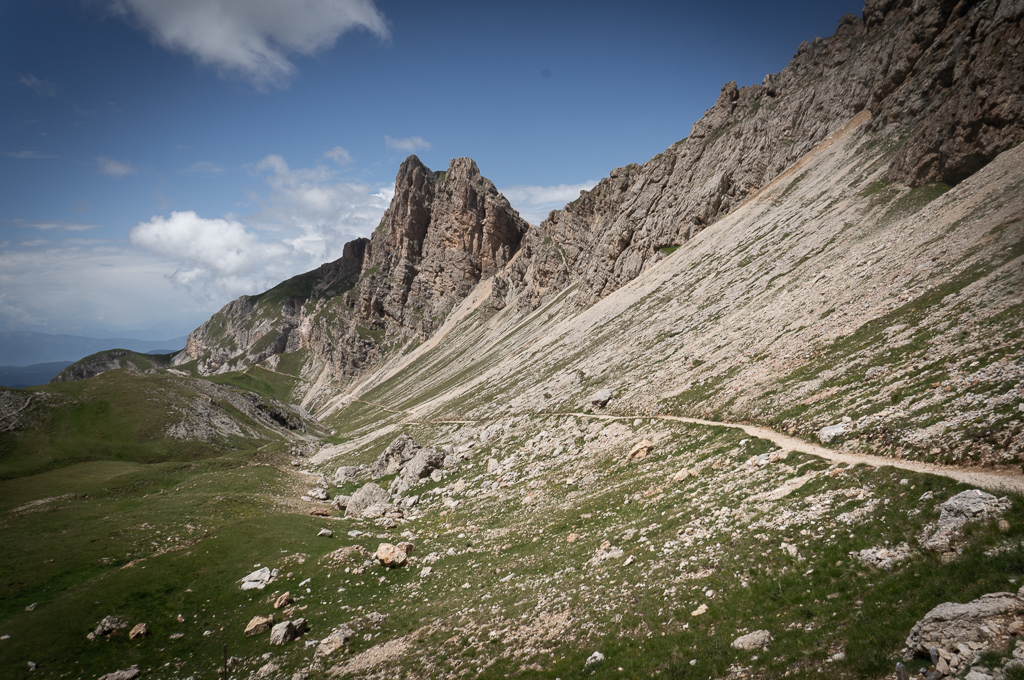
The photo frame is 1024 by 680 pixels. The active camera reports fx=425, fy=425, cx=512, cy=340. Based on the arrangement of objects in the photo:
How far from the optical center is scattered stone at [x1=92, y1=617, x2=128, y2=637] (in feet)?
74.7

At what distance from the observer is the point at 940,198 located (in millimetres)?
40938

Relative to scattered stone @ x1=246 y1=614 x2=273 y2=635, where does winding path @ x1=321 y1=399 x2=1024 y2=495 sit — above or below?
above

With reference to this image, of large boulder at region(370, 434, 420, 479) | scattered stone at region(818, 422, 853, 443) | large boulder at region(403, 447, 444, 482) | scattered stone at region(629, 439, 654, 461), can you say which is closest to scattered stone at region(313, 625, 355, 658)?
scattered stone at region(629, 439, 654, 461)

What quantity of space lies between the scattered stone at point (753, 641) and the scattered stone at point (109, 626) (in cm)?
3074

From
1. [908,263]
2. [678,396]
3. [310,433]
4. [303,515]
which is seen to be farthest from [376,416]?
[908,263]

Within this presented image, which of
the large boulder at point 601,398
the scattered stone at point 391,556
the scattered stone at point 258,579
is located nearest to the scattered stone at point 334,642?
the scattered stone at point 391,556

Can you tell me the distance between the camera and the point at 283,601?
25406 millimetres

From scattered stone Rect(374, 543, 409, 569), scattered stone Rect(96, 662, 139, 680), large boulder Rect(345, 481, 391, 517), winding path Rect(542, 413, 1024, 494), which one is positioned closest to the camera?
winding path Rect(542, 413, 1024, 494)

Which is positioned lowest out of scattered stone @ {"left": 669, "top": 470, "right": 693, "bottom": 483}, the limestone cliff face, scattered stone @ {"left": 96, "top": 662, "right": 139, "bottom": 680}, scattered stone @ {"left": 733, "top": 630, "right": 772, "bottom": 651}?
scattered stone @ {"left": 669, "top": 470, "right": 693, "bottom": 483}

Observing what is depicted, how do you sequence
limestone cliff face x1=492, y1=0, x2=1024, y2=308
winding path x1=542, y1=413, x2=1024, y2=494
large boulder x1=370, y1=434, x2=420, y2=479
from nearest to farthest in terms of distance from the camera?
winding path x1=542, y1=413, x2=1024, y2=494 < limestone cliff face x1=492, y1=0, x2=1024, y2=308 < large boulder x1=370, y1=434, x2=420, y2=479

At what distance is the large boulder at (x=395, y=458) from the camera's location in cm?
5667

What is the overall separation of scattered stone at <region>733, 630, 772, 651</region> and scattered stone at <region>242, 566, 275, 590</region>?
27914mm

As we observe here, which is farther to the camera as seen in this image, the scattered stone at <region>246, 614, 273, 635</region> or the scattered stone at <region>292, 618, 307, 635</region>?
the scattered stone at <region>246, 614, 273, 635</region>

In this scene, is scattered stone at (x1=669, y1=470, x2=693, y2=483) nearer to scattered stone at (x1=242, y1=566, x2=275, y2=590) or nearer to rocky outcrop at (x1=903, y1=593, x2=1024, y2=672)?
rocky outcrop at (x1=903, y1=593, x2=1024, y2=672)
